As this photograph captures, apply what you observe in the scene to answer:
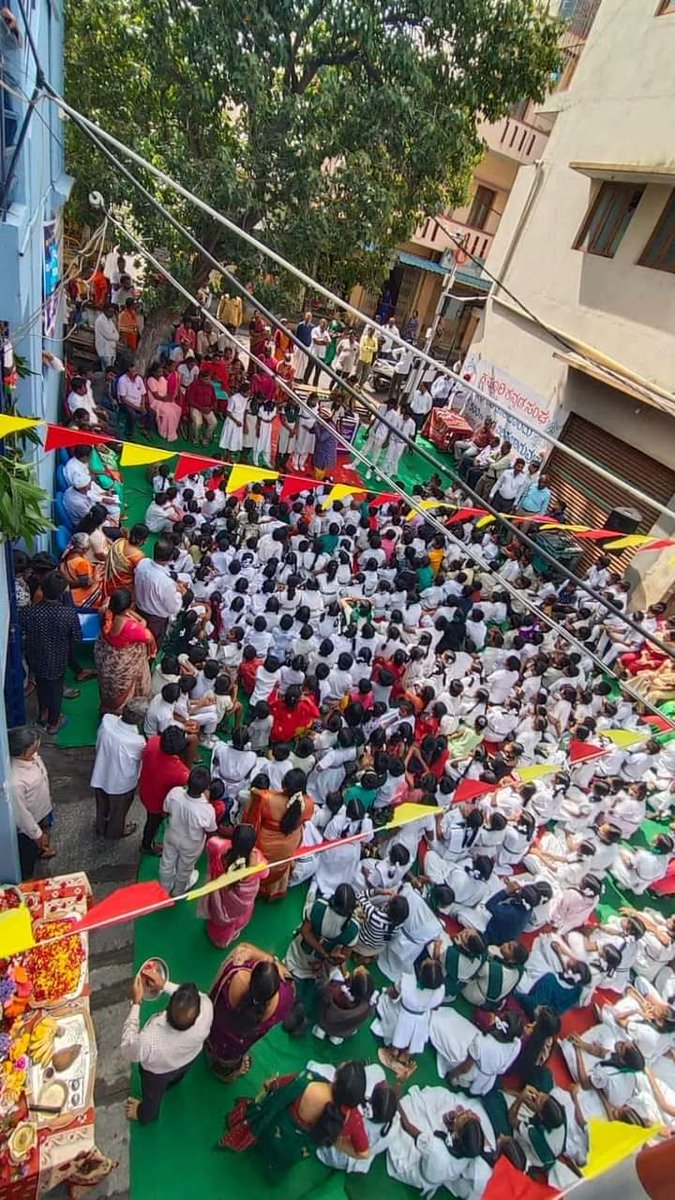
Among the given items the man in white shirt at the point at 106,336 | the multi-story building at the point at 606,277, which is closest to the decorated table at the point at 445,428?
the multi-story building at the point at 606,277

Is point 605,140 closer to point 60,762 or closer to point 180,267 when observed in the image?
point 180,267

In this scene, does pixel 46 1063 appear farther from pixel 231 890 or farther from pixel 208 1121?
pixel 231 890

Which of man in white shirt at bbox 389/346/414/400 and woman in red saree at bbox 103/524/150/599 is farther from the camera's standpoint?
man in white shirt at bbox 389/346/414/400

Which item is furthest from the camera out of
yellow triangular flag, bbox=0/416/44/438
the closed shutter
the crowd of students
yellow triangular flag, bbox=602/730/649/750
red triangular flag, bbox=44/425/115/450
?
the closed shutter

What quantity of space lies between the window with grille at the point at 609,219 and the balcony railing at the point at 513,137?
37.4 feet

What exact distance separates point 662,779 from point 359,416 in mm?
9796

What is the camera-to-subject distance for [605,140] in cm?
1234

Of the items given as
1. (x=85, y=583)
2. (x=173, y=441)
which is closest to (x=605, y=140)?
(x=173, y=441)

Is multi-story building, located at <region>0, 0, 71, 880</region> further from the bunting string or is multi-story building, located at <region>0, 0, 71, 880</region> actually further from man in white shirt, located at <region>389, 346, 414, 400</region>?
man in white shirt, located at <region>389, 346, 414, 400</region>

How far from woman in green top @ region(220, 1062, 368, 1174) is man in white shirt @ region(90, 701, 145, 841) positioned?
2.02m

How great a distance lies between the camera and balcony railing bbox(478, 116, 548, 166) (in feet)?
72.0

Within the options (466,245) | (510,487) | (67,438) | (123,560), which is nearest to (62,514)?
(67,438)

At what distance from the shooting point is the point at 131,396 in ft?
34.1

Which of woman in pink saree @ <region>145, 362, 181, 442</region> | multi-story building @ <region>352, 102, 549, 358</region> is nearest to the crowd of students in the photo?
woman in pink saree @ <region>145, 362, 181, 442</region>
